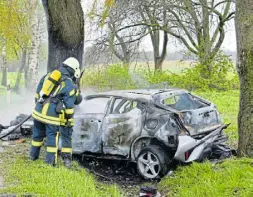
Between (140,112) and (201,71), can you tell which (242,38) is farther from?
(201,71)

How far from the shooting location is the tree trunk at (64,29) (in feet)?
28.8

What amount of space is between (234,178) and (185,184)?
0.78 meters

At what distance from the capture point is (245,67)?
22.8 feet

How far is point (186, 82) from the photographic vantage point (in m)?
20.3

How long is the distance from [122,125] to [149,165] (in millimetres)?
852

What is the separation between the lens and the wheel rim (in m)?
6.84

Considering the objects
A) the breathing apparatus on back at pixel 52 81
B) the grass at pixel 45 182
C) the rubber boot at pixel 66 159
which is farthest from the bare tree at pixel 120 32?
the grass at pixel 45 182

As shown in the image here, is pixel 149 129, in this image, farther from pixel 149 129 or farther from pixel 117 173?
pixel 117 173

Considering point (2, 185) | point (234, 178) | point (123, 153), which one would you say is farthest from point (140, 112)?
point (2, 185)

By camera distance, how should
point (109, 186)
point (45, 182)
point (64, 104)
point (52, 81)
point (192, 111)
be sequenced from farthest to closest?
1. point (192, 111)
2. point (52, 81)
3. point (64, 104)
4. point (109, 186)
5. point (45, 182)

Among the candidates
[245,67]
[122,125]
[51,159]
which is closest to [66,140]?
[51,159]

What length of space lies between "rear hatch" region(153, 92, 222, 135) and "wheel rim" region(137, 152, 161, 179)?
2.48ft

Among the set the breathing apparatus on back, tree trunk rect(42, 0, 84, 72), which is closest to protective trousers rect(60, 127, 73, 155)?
the breathing apparatus on back

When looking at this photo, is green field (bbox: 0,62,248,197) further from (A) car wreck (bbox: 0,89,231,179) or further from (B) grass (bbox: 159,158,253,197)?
(A) car wreck (bbox: 0,89,231,179)
